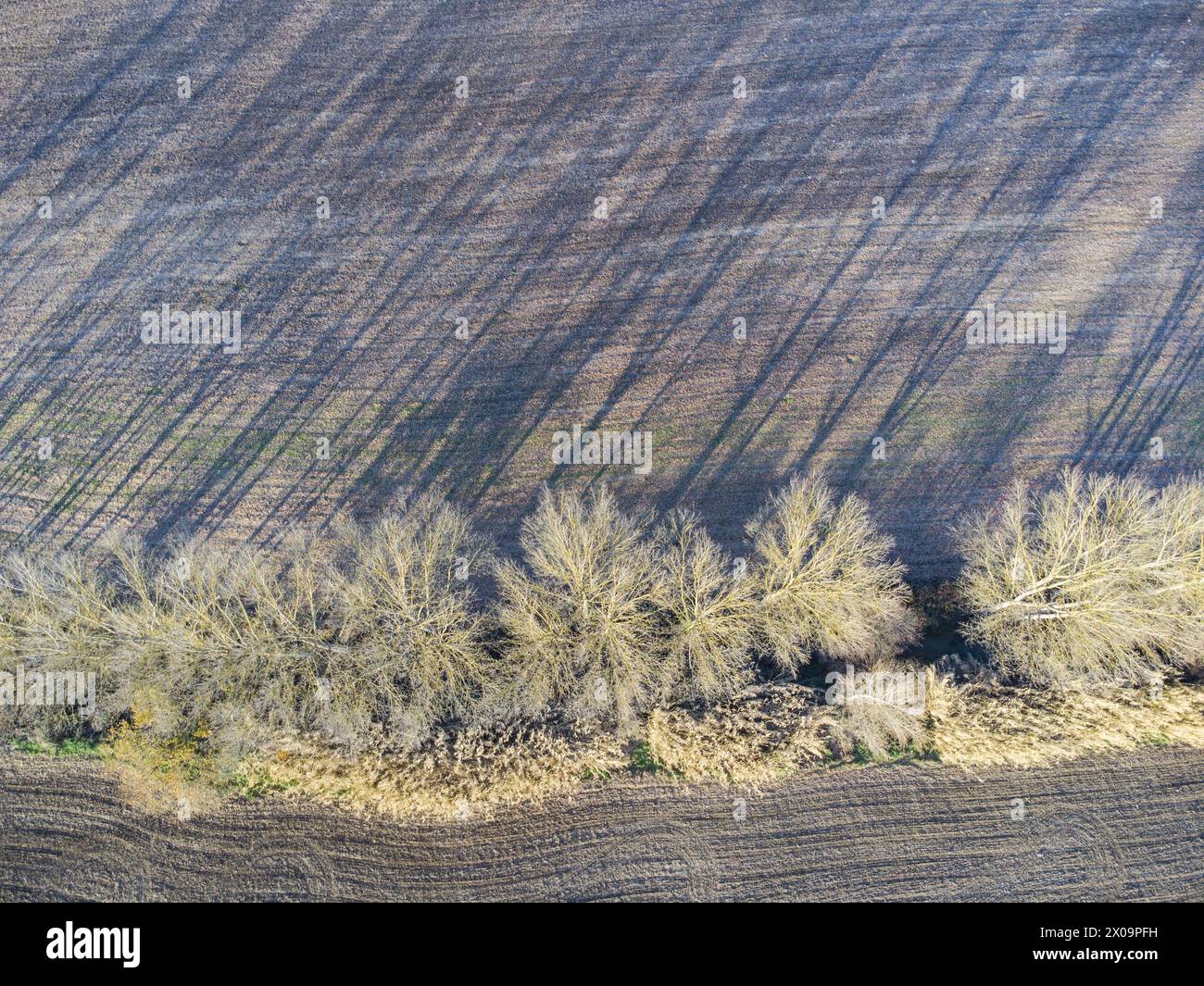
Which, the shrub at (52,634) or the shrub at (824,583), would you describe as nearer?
the shrub at (824,583)

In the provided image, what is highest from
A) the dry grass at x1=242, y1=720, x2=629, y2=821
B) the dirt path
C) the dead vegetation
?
the dead vegetation

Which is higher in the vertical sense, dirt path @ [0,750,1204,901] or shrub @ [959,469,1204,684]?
shrub @ [959,469,1204,684]

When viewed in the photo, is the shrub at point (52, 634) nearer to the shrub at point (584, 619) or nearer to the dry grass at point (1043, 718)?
the shrub at point (584, 619)

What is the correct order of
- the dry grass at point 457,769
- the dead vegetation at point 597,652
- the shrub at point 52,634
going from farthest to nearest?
the dry grass at point 457,769 → the shrub at point 52,634 → the dead vegetation at point 597,652

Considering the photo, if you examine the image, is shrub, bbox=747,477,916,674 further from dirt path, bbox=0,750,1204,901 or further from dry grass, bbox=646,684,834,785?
dirt path, bbox=0,750,1204,901

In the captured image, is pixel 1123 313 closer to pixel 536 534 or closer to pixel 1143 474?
pixel 1143 474

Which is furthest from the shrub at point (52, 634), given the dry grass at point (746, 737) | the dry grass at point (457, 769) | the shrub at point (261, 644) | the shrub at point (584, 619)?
the dry grass at point (746, 737)

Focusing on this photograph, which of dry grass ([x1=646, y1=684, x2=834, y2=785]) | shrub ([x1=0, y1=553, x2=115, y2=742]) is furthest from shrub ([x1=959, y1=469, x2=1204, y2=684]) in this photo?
shrub ([x1=0, y1=553, x2=115, y2=742])
